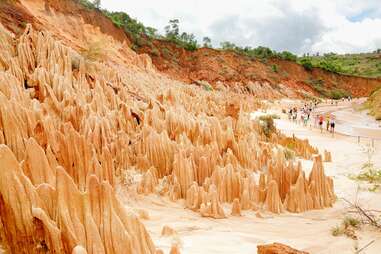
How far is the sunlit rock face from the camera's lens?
2697mm

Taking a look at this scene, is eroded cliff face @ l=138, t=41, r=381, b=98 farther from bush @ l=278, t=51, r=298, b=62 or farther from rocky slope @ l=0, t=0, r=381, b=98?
bush @ l=278, t=51, r=298, b=62

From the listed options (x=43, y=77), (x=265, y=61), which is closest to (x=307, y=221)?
(x=43, y=77)

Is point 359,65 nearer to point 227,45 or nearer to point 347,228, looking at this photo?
point 227,45

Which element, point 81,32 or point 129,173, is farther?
point 81,32

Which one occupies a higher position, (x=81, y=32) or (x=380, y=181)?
(x=81, y=32)

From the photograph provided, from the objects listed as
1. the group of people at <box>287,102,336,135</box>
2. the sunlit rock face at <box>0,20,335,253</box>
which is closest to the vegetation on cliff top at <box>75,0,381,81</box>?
the group of people at <box>287,102,336,135</box>

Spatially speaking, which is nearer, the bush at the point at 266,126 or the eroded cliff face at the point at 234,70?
the bush at the point at 266,126

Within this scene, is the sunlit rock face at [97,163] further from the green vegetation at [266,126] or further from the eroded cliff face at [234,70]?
the eroded cliff face at [234,70]

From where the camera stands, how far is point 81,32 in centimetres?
2581

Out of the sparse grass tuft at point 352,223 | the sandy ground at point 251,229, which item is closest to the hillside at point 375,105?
the sandy ground at point 251,229

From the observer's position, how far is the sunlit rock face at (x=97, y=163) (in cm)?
270

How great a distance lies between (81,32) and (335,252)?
24671 millimetres

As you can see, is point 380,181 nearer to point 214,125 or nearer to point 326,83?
point 214,125

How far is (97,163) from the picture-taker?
523 cm
